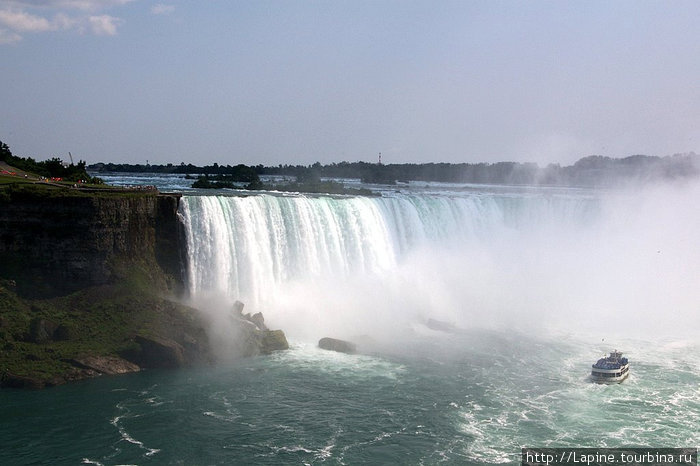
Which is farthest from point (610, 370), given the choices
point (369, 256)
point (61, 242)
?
point (61, 242)

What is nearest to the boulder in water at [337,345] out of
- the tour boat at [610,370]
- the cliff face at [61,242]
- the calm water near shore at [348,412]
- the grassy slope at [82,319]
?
the calm water near shore at [348,412]

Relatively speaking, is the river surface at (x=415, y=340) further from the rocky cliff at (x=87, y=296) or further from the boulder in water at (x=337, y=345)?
the rocky cliff at (x=87, y=296)

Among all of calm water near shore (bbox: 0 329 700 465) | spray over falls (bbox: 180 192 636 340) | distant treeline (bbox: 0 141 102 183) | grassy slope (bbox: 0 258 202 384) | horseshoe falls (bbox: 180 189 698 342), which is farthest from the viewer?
distant treeline (bbox: 0 141 102 183)

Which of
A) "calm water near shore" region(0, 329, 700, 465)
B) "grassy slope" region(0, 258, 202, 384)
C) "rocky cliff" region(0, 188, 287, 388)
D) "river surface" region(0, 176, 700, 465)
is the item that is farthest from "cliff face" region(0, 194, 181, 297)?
"calm water near shore" region(0, 329, 700, 465)

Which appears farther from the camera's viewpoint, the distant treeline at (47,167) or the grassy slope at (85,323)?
the distant treeline at (47,167)

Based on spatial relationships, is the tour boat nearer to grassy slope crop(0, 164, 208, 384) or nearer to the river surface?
the river surface

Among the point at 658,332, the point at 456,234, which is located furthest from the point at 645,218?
the point at 658,332
